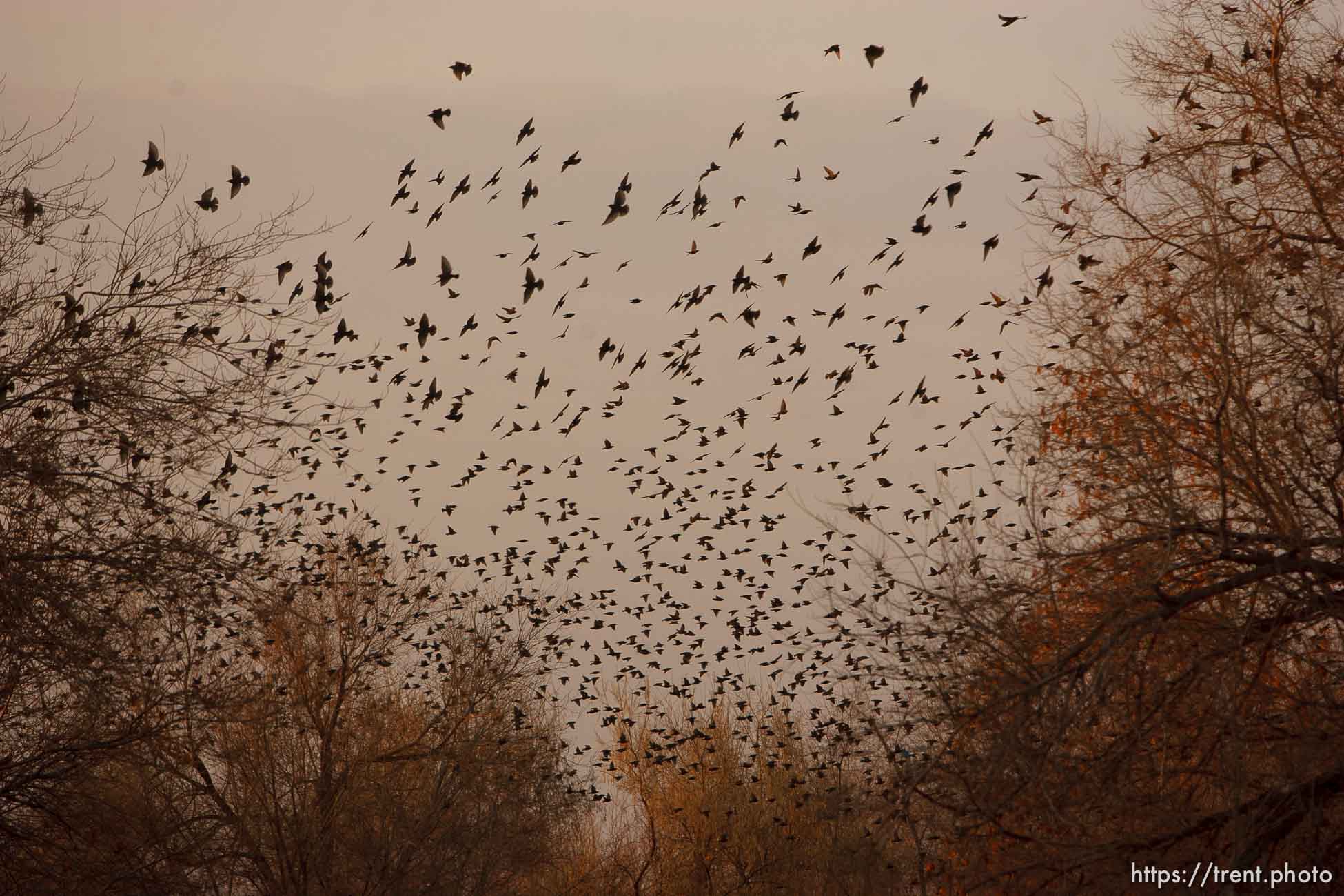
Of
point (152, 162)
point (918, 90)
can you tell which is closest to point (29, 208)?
point (152, 162)

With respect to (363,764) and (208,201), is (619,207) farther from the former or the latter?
(363,764)

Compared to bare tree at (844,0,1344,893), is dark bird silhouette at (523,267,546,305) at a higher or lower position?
higher

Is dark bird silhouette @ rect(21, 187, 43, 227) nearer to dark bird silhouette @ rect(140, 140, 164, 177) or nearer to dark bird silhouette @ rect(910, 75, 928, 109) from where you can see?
dark bird silhouette @ rect(140, 140, 164, 177)

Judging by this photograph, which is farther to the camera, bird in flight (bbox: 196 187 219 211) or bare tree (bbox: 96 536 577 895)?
bare tree (bbox: 96 536 577 895)

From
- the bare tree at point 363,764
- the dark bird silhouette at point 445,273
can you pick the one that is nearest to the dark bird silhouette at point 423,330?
the dark bird silhouette at point 445,273

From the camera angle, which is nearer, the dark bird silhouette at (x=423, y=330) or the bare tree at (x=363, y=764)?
the dark bird silhouette at (x=423, y=330)

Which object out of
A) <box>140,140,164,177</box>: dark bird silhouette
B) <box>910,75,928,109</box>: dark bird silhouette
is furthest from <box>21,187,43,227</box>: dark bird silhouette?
<box>910,75,928,109</box>: dark bird silhouette

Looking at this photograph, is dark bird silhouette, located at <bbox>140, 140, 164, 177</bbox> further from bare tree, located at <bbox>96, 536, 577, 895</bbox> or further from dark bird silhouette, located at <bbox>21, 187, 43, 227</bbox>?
bare tree, located at <bbox>96, 536, 577, 895</bbox>

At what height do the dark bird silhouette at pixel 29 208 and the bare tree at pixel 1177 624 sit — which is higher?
the dark bird silhouette at pixel 29 208

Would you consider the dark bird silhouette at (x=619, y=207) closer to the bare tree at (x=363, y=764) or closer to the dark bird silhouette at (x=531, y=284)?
the dark bird silhouette at (x=531, y=284)

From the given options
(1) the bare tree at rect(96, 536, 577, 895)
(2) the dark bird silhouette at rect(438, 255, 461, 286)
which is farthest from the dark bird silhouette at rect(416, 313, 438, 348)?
(1) the bare tree at rect(96, 536, 577, 895)

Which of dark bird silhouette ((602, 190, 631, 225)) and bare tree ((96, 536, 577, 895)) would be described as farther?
bare tree ((96, 536, 577, 895))

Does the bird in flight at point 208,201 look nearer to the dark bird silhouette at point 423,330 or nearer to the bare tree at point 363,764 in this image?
the dark bird silhouette at point 423,330

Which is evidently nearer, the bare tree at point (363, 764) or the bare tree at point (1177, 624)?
the bare tree at point (1177, 624)
